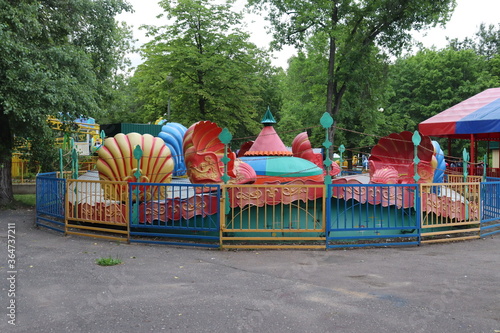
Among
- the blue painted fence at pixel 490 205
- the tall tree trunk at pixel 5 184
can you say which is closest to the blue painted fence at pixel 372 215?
the blue painted fence at pixel 490 205

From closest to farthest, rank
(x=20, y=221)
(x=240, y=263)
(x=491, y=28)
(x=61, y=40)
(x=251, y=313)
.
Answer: (x=251, y=313) → (x=240, y=263) → (x=20, y=221) → (x=61, y=40) → (x=491, y=28)

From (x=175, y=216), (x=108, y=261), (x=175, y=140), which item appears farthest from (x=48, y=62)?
(x=108, y=261)

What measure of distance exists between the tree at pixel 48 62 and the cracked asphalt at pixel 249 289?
203 inches

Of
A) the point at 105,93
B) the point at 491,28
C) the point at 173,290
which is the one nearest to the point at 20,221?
the point at 105,93

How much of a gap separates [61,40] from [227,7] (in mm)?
10706

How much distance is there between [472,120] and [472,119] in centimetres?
20

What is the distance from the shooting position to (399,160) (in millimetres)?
13047

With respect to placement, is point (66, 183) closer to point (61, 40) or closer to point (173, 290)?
point (173, 290)

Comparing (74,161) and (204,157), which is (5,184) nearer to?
(74,161)

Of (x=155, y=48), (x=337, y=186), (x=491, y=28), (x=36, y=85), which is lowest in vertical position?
(x=337, y=186)

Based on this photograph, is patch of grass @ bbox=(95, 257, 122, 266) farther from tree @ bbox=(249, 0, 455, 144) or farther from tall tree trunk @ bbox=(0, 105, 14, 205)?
tree @ bbox=(249, 0, 455, 144)

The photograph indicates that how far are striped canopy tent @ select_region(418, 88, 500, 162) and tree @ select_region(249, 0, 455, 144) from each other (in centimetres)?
444

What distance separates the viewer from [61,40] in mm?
16578

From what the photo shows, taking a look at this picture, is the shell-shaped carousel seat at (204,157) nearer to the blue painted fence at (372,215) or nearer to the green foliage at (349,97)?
the blue painted fence at (372,215)
